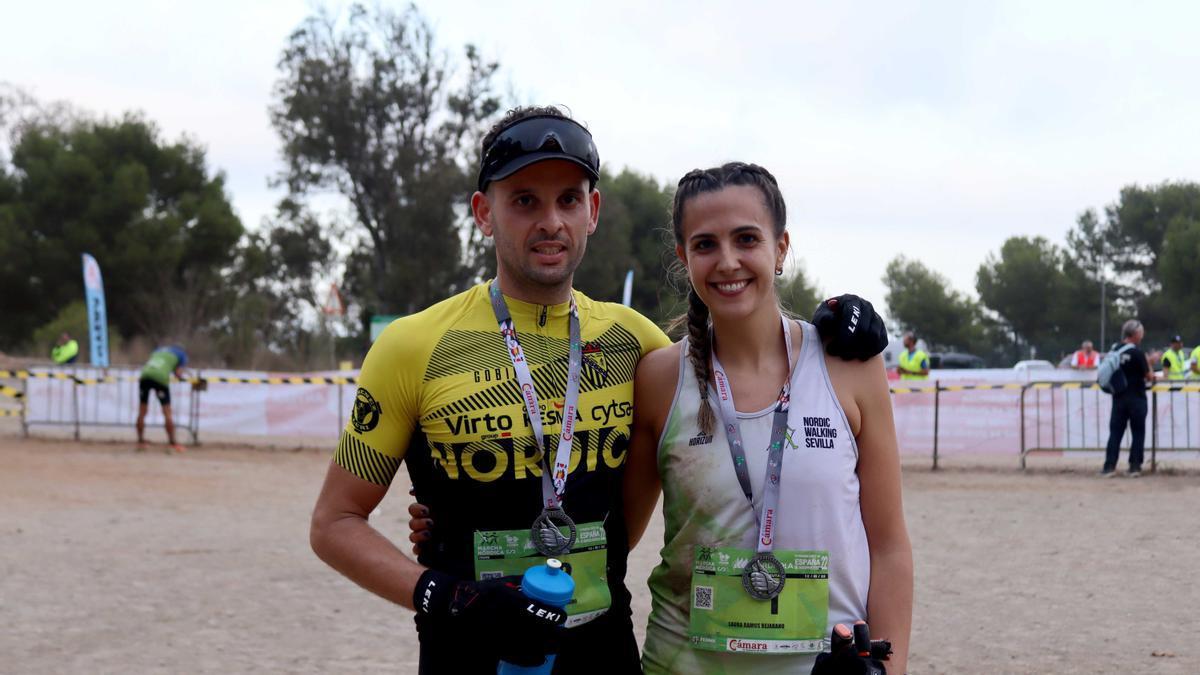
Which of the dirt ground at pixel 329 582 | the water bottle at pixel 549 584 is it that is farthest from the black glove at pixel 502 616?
the dirt ground at pixel 329 582

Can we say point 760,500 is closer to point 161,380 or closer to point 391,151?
point 161,380

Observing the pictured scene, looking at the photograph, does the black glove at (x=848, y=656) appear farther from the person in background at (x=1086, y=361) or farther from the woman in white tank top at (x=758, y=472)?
the person in background at (x=1086, y=361)

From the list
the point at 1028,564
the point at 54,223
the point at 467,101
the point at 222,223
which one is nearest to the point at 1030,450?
the point at 1028,564

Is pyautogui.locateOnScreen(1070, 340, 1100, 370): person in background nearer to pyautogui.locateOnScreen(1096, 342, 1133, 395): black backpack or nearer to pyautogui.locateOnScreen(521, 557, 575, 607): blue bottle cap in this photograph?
pyautogui.locateOnScreen(1096, 342, 1133, 395): black backpack

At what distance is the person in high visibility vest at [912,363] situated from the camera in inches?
818

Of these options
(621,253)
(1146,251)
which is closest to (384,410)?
(621,253)

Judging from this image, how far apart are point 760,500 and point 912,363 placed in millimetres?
19188

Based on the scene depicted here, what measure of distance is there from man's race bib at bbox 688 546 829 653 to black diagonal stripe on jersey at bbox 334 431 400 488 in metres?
0.82

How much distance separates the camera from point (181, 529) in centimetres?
1081

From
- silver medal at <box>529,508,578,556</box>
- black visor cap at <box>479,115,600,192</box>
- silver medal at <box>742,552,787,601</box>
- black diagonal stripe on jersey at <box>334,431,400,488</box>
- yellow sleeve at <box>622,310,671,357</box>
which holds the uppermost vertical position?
black visor cap at <box>479,115,600,192</box>

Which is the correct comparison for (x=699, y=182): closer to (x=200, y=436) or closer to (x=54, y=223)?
(x=200, y=436)

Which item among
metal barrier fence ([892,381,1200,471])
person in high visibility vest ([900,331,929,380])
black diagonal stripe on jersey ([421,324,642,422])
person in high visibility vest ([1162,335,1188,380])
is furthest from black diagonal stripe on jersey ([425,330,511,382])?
person in high visibility vest ([1162,335,1188,380])

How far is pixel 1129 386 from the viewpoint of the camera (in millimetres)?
15133

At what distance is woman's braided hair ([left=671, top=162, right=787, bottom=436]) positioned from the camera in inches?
109
